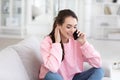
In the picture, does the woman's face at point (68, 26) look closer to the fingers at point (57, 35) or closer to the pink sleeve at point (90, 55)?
the fingers at point (57, 35)

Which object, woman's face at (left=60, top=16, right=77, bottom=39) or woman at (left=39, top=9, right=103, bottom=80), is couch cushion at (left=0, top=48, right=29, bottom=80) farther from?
woman's face at (left=60, top=16, right=77, bottom=39)

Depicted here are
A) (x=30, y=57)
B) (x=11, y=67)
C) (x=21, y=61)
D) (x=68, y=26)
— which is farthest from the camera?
(x=68, y=26)

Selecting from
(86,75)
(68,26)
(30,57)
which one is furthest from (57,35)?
(86,75)

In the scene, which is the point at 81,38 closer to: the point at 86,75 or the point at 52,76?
the point at 86,75

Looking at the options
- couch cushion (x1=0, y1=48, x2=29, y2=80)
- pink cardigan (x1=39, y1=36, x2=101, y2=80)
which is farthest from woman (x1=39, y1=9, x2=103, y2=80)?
couch cushion (x1=0, y1=48, x2=29, y2=80)

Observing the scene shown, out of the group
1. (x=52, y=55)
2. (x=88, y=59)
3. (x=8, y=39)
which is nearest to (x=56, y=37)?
(x=52, y=55)

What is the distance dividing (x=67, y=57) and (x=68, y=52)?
4 centimetres

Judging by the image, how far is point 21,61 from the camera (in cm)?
163

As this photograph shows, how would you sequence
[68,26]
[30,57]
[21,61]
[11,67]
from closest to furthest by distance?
[11,67] → [21,61] → [30,57] → [68,26]

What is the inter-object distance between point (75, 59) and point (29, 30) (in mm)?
4309

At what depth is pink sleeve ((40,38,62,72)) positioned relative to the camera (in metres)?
1.71

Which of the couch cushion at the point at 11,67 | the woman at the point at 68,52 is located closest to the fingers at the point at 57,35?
the woman at the point at 68,52

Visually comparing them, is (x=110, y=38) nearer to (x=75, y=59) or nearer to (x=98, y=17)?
(x=98, y=17)

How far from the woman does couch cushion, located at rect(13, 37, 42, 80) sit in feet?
0.19
